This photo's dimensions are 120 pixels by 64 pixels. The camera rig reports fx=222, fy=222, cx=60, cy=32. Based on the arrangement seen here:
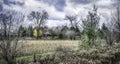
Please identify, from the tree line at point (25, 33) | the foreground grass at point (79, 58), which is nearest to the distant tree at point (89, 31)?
the tree line at point (25, 33)

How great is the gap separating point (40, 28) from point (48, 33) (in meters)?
12.1

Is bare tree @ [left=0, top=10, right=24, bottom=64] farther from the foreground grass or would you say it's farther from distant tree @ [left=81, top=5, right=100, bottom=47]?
distant tree @ [left=81, top=5, right=100, bottom=47]

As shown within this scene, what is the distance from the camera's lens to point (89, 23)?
86.6 ft

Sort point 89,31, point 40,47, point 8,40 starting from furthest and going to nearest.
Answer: point 40,47 < point 89,31 < point 8,40

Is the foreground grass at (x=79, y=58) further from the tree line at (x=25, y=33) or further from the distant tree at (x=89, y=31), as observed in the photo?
the distant tree at (x=89, y=31)

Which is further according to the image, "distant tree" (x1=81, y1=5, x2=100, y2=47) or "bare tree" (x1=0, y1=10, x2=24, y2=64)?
"distant tree" (x1=81, y1=5, x2=100, y2=47)

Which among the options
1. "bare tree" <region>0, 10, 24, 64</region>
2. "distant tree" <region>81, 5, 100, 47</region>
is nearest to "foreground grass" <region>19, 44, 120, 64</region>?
"bare tree" <region>0, 10, 24, 64</region>

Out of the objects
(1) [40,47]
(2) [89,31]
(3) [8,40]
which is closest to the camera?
(3) [8,40]

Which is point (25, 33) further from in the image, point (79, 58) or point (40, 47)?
point (40, 47)

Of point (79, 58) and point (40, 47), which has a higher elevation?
point (79, 58)

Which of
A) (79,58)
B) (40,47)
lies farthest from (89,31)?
(79,58)

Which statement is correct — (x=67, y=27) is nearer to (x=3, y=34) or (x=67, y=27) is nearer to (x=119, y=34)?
(x=119, y=34)

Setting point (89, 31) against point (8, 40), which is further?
point (89, 31)

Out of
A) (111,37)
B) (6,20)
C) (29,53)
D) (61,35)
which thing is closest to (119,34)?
(111,37)
